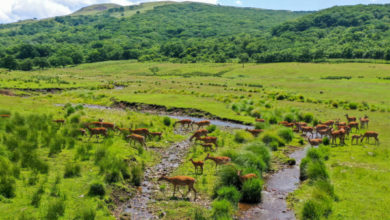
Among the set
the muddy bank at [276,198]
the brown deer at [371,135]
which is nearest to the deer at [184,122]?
the muddy bank at [276,198]

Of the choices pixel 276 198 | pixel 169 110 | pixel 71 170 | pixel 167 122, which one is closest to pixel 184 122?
pixel 167 122

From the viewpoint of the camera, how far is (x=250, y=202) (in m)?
14.9

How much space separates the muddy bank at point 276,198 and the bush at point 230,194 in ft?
1.75

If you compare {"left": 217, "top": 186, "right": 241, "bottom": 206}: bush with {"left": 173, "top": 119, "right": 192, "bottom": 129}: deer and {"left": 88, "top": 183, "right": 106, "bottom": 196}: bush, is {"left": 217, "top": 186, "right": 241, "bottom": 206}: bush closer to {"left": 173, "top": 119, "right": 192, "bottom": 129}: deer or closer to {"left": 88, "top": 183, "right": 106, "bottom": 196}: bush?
{"left": 88, "top": 183, "right": 106, "bottom": 196}: bush

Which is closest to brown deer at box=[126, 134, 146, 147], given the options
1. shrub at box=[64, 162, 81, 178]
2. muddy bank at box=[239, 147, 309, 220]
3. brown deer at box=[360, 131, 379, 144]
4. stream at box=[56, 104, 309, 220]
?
stream at box=[56, 104, 309, 220]

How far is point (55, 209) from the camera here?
37.8 ft

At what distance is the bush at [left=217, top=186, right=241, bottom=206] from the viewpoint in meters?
14.1

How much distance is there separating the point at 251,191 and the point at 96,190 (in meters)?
7.14

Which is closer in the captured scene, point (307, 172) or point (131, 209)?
point (131, 209)

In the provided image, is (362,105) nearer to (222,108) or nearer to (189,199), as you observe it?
(222,108)

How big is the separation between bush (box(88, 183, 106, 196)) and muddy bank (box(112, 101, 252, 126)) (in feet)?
77.3

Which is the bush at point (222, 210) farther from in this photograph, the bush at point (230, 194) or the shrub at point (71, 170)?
the shrub at point (71, 170)

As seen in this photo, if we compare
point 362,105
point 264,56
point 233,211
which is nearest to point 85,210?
point 233,211

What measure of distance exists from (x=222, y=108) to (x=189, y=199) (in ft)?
96.4
